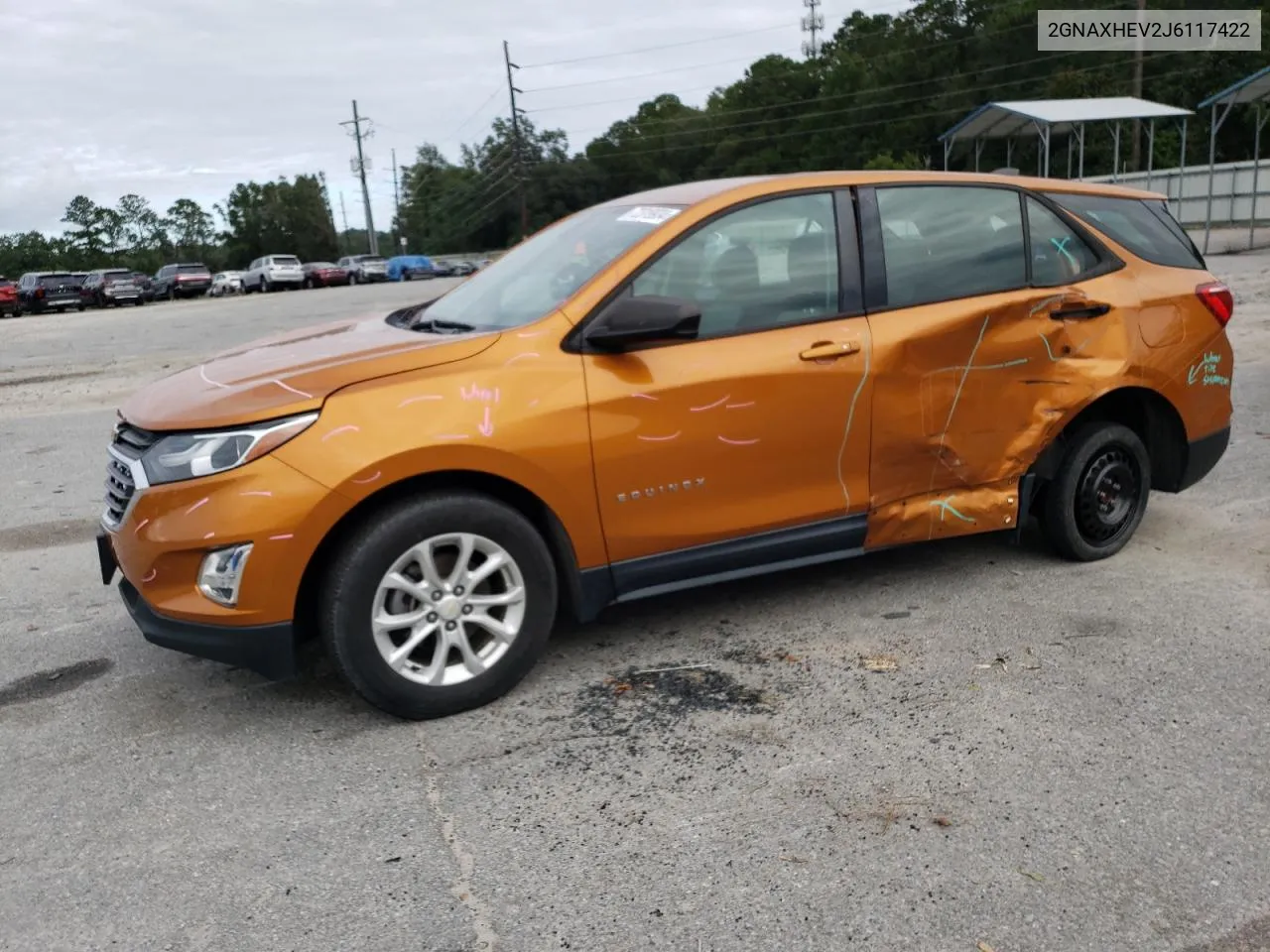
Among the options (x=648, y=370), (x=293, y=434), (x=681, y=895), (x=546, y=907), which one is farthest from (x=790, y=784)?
(x=293, y=434)

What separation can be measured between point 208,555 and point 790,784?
1.89 m

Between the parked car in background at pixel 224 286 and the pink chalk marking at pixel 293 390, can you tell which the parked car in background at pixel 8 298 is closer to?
the parked car in background at pixel 224 286

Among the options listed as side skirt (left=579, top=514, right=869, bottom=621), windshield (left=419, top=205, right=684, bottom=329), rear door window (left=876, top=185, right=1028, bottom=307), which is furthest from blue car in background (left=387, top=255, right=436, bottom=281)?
side skirt (left=579, top=514, right=869, bottom=621)

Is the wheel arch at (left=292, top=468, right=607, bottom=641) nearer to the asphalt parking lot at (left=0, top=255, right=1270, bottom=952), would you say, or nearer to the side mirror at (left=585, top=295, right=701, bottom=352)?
the asphalt parking lot at (left=0, top=255, right=1270, bottom=952)

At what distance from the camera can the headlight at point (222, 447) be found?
10.6 feet

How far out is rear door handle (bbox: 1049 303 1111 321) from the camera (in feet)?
14.6

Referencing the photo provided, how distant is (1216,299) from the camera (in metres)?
4.85

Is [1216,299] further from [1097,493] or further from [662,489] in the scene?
[662,489]

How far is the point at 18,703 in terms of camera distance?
382cm

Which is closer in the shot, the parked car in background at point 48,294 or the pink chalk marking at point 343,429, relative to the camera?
the pink chalk marking at point 343,429

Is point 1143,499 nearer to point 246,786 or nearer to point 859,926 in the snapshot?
point 859,926

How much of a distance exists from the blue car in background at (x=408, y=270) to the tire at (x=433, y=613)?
178ft

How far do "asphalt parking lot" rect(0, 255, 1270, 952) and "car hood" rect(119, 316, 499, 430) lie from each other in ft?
3.50

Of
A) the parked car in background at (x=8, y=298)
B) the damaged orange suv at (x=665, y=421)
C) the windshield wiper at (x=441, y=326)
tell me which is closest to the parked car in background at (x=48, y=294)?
the parked car in background at (x=8, y=298)
